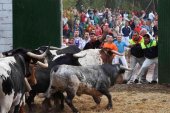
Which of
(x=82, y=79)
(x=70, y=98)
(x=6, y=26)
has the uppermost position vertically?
(x=6, y=26)

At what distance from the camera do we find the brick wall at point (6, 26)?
15297 millimetres

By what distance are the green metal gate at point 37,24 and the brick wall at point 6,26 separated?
0.59ft

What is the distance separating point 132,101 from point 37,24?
182 inches

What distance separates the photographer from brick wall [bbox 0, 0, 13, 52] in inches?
602

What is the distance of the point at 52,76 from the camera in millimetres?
10516

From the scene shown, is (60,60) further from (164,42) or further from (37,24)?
(164,42)

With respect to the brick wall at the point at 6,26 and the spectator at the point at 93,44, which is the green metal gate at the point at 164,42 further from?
the brick wall at the point at 6,26

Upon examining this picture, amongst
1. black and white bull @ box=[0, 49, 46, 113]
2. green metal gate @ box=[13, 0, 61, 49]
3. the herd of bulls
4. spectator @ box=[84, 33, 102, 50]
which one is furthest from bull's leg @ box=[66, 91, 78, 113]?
green metal gate @ box=[13, 0, 61, 49]

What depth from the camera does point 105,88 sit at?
11.4 m

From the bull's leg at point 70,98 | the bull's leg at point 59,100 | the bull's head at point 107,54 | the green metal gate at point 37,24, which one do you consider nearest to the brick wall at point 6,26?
the green metal gate at point 37,24

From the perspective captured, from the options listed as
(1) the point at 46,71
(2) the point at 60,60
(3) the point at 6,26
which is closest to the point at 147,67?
(3) the point at 6,26

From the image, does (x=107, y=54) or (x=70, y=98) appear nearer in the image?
(x=70, y=98)

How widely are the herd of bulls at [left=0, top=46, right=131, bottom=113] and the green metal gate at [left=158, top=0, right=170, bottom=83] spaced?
2778mm

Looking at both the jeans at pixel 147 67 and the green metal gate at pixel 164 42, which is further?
the jeans at pixel 147 67
